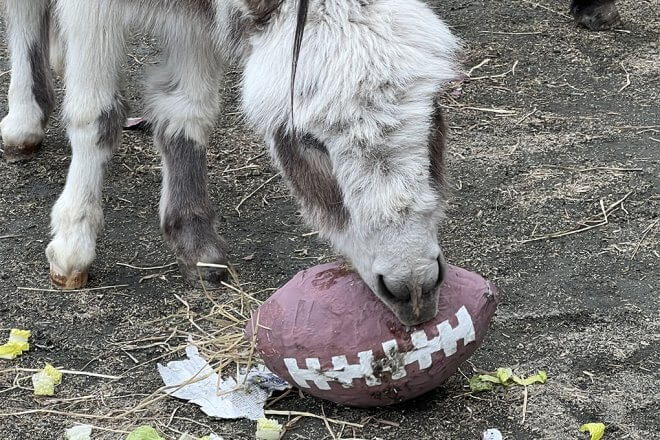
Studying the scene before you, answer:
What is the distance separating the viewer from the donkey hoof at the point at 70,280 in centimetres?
398

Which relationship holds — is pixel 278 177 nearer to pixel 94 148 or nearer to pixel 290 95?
pixel 94 148

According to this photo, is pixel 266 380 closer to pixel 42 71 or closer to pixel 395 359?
pixel 395 359

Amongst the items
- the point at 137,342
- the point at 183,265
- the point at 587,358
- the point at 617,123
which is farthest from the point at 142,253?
the point at 617,123

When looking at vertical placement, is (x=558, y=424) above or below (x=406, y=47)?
below

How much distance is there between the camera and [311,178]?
10.0ft

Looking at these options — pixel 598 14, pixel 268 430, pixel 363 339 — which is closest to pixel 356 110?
pixel 363 339

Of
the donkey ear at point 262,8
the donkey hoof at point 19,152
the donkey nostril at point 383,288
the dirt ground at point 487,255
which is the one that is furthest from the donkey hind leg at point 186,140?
the donkey nostril at point 383,288

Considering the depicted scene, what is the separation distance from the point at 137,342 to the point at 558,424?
147 centimetres

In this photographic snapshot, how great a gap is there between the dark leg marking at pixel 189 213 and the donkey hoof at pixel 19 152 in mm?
1115

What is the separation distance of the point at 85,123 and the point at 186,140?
41 cm

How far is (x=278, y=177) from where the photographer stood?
4.96 metres

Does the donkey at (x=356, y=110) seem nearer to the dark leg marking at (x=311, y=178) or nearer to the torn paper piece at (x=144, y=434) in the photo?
the dark leg marking at (x=311, y=178)

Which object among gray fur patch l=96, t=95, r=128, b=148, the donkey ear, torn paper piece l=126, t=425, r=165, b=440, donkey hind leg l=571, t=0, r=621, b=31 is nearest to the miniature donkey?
the donkey ear

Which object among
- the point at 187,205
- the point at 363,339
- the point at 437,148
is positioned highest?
the point at 437,148
